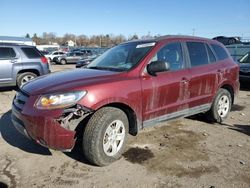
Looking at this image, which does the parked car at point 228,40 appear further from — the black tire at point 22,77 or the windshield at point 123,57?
the windshield at point 123,57

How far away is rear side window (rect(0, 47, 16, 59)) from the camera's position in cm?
1041

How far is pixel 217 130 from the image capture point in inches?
232

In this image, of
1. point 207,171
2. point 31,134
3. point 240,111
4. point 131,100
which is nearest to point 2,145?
point 31,134

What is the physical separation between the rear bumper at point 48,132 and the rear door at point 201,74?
2.55 m

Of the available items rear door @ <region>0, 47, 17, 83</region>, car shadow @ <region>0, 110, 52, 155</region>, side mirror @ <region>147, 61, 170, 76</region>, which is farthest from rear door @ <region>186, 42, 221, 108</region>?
rear door @ <region>0, 47, 17, 83</region>

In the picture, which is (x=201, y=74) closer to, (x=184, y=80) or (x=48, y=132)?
(x=184, y=80)

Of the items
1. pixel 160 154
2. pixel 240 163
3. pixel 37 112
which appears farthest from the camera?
pixel 160 154

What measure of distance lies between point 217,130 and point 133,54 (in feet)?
7.86

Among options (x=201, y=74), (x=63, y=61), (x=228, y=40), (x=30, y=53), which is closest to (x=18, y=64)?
(x=30, y=53)

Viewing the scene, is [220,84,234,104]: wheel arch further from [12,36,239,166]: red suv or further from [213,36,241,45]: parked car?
[213,36,241,45]: parked car

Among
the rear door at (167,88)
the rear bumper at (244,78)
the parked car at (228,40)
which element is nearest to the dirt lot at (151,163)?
the rear door at (167,88)

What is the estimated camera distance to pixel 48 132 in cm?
376

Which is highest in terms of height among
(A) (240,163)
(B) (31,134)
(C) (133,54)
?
(C) (133,54)

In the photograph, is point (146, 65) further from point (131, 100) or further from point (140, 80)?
point (131, 100)
